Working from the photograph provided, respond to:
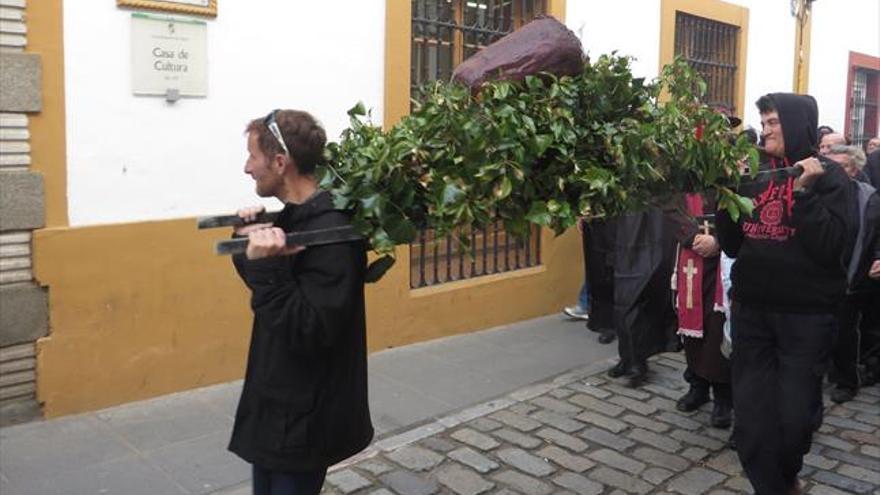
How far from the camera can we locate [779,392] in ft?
11.8

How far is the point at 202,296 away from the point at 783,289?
3.23m

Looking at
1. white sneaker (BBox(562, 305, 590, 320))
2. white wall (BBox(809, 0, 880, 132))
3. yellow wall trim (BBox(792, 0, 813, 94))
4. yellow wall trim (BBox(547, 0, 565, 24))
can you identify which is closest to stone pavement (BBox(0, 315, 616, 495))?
white sneaker (BBox(562, 305, 590, 320))

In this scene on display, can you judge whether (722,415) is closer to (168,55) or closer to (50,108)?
(168,55)

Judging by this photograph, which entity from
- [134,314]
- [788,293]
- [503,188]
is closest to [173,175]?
[134,314]

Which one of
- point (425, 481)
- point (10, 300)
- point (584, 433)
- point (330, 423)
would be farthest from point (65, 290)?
point (584, 433)

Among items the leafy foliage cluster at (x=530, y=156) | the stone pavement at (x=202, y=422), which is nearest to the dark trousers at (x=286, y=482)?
the leafy foliage cluster at (x=530, y=156)

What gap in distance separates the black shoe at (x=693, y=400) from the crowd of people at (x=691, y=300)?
0.04 feet

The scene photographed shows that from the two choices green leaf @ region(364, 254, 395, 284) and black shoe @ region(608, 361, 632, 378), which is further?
black shoe @ region(608, 361, 632, 378)

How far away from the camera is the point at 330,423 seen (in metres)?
2.42

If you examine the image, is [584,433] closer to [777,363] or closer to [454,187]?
[777,363]

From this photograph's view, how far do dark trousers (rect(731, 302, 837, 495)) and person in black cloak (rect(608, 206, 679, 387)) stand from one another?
1.65 m

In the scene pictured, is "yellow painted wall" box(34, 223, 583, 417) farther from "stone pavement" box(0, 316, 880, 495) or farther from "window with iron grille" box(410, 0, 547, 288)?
"window with iron grille" box(410, 0, 547, 288)

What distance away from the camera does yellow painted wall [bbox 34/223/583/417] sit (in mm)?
4438

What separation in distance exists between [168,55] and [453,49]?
242cm
